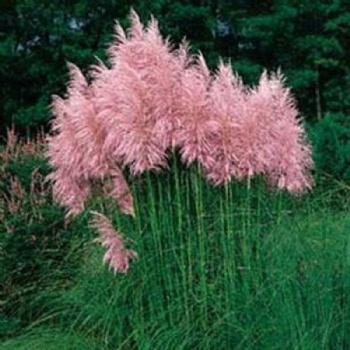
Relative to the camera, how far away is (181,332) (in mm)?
4656

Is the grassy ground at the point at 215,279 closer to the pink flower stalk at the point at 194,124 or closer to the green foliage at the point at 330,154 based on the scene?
→ the pink flower stalk at the point at 194,124

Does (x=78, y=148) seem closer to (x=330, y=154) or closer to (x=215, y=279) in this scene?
(x=215, y=279)

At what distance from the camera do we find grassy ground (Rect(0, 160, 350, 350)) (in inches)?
177

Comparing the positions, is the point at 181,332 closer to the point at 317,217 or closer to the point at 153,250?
the point at 153,250

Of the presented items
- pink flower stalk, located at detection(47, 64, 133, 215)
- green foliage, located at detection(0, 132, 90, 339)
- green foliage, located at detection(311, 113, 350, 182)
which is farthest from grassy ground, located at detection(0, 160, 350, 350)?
green foliage, located at detection(311, 113, 350, 182)

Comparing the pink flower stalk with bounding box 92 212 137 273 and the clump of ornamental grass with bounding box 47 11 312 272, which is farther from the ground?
the clump of ornamental grass with bounding box 47 11 312 272

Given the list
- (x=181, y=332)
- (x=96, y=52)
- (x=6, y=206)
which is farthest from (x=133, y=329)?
(x=96, y=52)

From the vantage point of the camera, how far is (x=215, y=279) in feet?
15.9

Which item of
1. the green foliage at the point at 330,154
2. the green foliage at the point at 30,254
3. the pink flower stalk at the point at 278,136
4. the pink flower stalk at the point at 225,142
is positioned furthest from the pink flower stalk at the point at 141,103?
the green foliage at the point at 330,154

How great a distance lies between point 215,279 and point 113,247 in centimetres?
51

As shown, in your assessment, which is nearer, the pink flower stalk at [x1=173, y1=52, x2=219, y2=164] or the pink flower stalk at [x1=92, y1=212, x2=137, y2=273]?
the pink flower stalk at [x1=173, y1=52, x2=219, y2=164]

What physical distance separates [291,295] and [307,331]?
166 millimetres

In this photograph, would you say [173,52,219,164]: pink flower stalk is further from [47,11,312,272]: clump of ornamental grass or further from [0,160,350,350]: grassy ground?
[0,160,350,350]: grassy ground

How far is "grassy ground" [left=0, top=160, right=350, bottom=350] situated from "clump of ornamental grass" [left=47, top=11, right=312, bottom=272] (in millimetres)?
112
